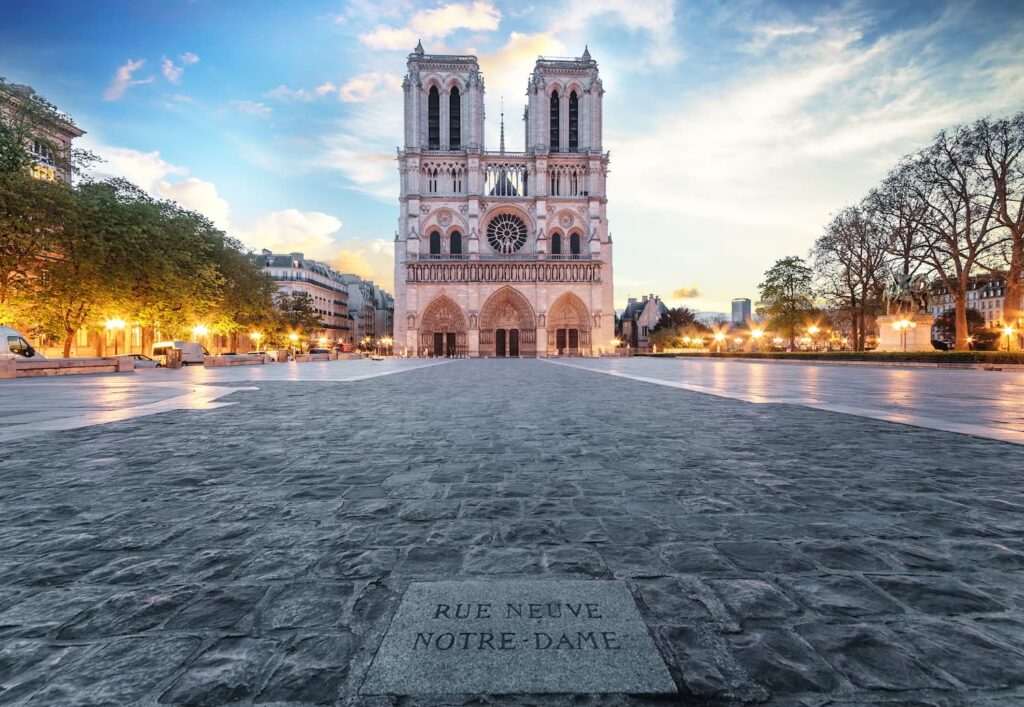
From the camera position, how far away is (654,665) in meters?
1.56

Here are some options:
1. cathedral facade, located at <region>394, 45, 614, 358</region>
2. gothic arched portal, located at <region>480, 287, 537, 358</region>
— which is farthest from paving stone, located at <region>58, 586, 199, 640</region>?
gothic arched portal, located at <region>480, 287, 537, 358</region>

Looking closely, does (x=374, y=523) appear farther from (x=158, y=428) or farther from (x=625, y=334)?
(x=625, y=334)

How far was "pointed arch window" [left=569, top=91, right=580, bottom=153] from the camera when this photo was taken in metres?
67.2

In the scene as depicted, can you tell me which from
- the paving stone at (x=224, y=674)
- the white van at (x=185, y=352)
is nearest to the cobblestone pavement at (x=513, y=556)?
the paving stone at (x=224, y=674)

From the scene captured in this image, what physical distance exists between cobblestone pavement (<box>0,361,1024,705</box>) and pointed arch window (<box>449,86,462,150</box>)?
68123 millimetres

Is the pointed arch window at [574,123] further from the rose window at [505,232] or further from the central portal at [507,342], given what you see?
the central portal at [507,342]

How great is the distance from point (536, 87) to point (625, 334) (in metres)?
54.9

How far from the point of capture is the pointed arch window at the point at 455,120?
66.1 metres

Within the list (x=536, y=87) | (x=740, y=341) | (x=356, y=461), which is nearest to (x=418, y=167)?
(x=536, y=87)

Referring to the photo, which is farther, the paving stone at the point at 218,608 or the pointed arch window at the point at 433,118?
the pointed arch window at the point at 433,118

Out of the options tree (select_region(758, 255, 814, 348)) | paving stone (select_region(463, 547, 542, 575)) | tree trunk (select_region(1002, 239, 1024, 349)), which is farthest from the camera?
tree (select_region(758, 255, 814, 348))

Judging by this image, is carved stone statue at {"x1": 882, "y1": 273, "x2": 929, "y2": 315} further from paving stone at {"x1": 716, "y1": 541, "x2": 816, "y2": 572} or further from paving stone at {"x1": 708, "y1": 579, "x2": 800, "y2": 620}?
paving stone at {"x1": 708, "y1": 579, "x2": 800, "y2": 620}

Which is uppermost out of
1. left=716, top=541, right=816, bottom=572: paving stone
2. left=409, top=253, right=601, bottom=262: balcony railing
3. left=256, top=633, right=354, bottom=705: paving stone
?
left=409, top=253, right=601, bottom=262: balcony railing

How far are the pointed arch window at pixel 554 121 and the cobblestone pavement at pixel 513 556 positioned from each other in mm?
69542
